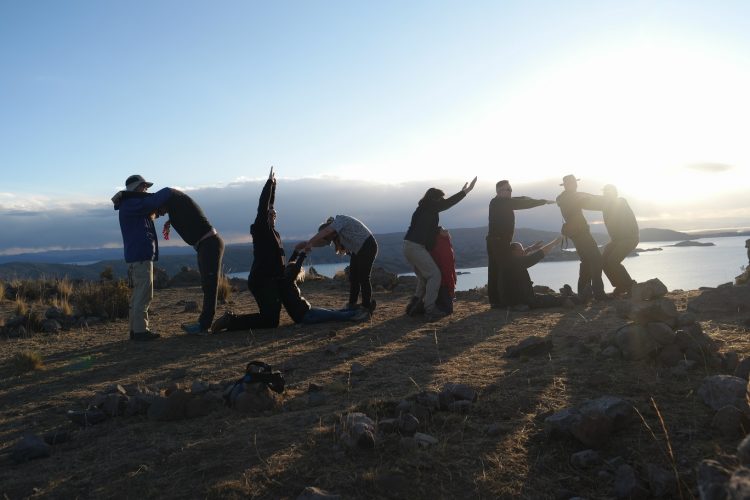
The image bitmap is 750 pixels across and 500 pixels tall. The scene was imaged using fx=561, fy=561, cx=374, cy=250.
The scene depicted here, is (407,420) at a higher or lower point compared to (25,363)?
higher

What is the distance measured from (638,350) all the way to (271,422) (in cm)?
321

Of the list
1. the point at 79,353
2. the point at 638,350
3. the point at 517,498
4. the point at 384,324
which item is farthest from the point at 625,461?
the point at 79,353

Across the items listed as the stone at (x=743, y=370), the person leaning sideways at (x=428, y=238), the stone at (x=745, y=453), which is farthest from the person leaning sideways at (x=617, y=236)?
the stone at (x=745, y=453)

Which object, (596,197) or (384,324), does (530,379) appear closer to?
(384,324)

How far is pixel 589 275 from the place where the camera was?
33.1 feet

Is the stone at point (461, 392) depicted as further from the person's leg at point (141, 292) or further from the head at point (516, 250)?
the head at point (516, 250)

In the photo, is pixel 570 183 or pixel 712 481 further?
pixel 570 183

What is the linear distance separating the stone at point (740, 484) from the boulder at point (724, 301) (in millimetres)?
6772

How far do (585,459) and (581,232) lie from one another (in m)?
7.61

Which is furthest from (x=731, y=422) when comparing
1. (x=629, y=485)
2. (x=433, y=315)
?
(x=433, y=315)

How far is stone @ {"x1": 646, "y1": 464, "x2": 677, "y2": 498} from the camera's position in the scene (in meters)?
2.72

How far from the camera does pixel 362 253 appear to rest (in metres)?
8.65

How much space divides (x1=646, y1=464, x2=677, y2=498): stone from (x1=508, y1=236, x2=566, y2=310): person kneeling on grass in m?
6.63

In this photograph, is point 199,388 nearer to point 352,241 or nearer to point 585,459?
point 585,459
